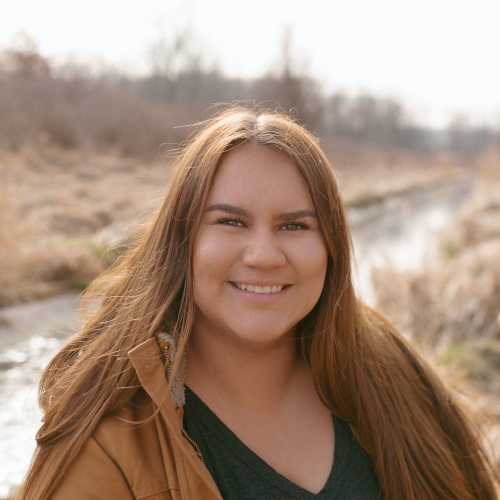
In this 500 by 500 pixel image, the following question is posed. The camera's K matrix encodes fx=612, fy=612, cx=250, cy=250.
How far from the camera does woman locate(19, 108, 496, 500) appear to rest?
4.50 ft

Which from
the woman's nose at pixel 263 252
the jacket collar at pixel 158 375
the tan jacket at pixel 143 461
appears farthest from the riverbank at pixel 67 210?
the tan jacket at pixel 143 461

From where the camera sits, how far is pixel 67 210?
10156 mm

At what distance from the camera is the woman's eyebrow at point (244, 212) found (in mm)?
1564

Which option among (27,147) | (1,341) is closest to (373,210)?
(27,147)

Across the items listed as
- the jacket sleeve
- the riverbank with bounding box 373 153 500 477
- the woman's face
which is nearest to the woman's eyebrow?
the woman's face

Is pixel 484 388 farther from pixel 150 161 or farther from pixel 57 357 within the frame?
pixel 150 161

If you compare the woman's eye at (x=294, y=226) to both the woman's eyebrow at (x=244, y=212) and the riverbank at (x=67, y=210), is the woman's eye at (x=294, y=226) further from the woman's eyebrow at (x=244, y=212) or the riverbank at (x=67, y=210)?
the riverbank at (x=67, y=210)

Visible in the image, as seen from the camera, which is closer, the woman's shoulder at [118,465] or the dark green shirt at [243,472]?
the woman's shoulder at [118,465]

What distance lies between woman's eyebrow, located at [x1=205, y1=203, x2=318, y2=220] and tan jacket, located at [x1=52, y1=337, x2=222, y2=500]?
41 cm

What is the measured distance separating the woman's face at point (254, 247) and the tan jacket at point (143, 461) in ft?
0.86

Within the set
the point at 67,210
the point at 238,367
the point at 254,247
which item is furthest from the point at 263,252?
the point at 67,210

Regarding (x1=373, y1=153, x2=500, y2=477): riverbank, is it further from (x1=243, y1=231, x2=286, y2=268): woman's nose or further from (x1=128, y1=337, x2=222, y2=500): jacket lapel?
(x1=128, y1=337, x2=222, y2=500): jacket lapel

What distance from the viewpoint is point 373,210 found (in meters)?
17.7

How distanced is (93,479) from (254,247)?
25.6 inches
